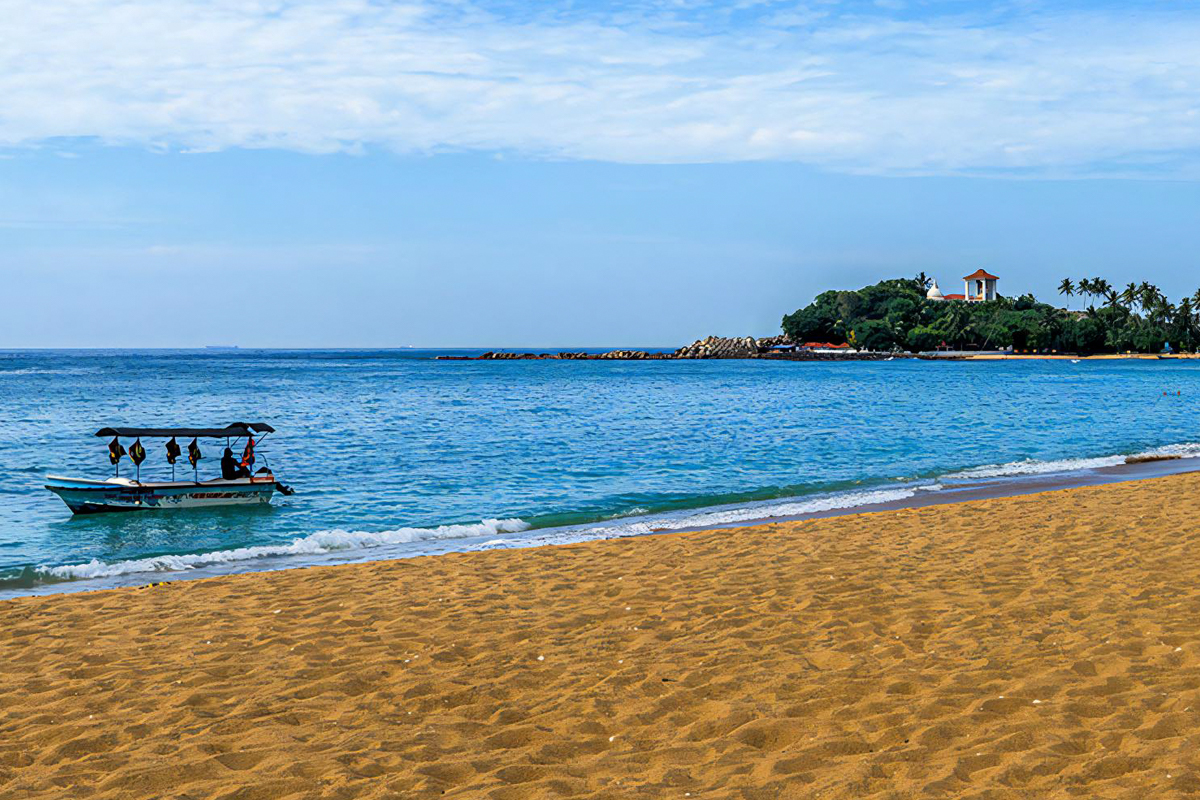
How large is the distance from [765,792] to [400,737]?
253 centimetres

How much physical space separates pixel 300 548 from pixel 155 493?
6770 mm

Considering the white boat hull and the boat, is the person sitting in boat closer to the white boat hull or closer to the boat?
the boat

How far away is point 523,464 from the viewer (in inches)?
1107

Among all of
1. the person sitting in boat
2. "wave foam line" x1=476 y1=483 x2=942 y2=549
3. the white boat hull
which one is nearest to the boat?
the white boat hull

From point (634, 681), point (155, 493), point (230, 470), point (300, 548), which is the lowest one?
point (300, 548)

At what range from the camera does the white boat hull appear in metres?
20.2

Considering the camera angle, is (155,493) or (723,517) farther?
(155,493)

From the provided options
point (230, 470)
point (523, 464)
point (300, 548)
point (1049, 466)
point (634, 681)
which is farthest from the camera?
point (523, 464)

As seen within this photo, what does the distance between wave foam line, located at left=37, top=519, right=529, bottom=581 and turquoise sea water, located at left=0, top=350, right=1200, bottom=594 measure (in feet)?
0.16

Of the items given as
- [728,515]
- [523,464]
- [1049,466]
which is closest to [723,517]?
[728,515]

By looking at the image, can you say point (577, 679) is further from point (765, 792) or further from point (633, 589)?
point (633, 589)

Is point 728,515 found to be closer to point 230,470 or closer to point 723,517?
point 723,517

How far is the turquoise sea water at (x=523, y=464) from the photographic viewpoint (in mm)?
16891

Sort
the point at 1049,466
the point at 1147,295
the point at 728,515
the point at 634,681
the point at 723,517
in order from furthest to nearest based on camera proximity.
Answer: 1. the point at 1147,295
2. the point at 1049,466
3. the point at 728,515
4. the point at 723,517
5. the point at 634,681
